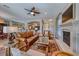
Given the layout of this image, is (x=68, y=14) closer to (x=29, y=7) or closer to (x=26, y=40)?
(x=29, y=7)

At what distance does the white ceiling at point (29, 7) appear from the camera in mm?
1775

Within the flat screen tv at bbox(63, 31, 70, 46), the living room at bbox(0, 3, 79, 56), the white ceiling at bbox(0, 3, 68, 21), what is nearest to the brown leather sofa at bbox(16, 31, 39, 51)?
the living room at bbox(0, 3, 79, 56)

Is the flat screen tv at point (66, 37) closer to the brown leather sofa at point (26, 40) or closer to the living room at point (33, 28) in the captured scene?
the living room at point (33, 28)

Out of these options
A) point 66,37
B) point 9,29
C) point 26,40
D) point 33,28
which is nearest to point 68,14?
point 66,37

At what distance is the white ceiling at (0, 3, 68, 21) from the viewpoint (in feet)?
5.82

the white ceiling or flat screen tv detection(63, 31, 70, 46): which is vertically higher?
the white ceiling

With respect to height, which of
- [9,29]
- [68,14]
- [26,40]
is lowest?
[26,40]

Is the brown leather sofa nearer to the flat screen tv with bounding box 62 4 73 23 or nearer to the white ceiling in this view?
the white ceiling

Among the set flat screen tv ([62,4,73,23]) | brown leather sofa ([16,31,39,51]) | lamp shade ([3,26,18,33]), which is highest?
flat screen tv ([62,4,73,23])

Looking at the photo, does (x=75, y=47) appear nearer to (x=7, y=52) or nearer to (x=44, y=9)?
(x=44, y=9)

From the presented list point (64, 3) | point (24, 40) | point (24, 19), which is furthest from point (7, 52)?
point (64, 3)

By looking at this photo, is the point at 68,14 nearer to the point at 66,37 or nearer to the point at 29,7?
the point at 66,37

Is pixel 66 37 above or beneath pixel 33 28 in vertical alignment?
beneath

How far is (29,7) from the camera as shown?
5.88ft
